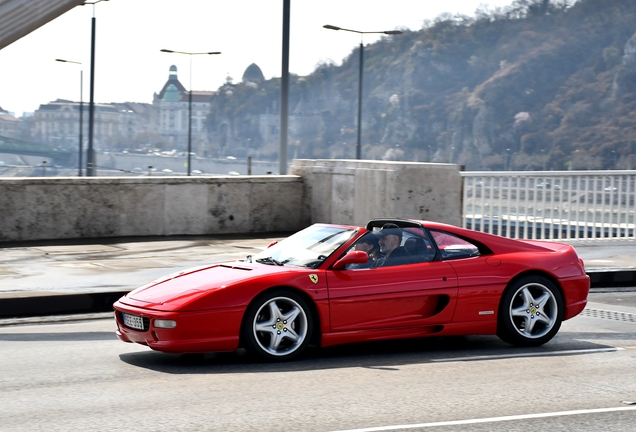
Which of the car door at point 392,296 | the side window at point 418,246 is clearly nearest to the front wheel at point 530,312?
the car door at point 392,296

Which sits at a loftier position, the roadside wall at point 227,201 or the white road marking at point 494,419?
the roadside wall at point 227,201

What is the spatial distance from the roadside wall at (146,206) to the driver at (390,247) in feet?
31.2

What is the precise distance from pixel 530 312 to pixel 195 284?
2924 millimetres

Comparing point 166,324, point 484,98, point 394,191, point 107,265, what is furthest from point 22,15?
point 484,98

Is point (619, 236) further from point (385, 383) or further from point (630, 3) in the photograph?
point (630, 3)

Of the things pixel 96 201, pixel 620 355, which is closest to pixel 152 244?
pixel 96 201

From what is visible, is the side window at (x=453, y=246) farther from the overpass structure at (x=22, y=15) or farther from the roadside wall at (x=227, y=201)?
the roadside wall at (x=227, y=201)

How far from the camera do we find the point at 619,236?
17453 mm

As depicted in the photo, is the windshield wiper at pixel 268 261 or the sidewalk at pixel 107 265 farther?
the sidewalk at pixel 107 265

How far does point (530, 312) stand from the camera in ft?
26.9

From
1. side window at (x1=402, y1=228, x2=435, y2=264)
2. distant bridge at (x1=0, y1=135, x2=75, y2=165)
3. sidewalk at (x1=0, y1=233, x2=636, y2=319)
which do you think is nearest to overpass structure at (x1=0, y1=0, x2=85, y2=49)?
sidewalk at (x1=0, y1=233, x2=636, y2=319)

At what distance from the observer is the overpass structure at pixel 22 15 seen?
10766 millimetres

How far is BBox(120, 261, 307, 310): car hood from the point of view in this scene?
7113 mm

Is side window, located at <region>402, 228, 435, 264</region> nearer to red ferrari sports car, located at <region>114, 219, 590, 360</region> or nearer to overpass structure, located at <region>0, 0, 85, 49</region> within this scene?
red ferrari sports car, located at <region>114, 219, 590, 360</region>
